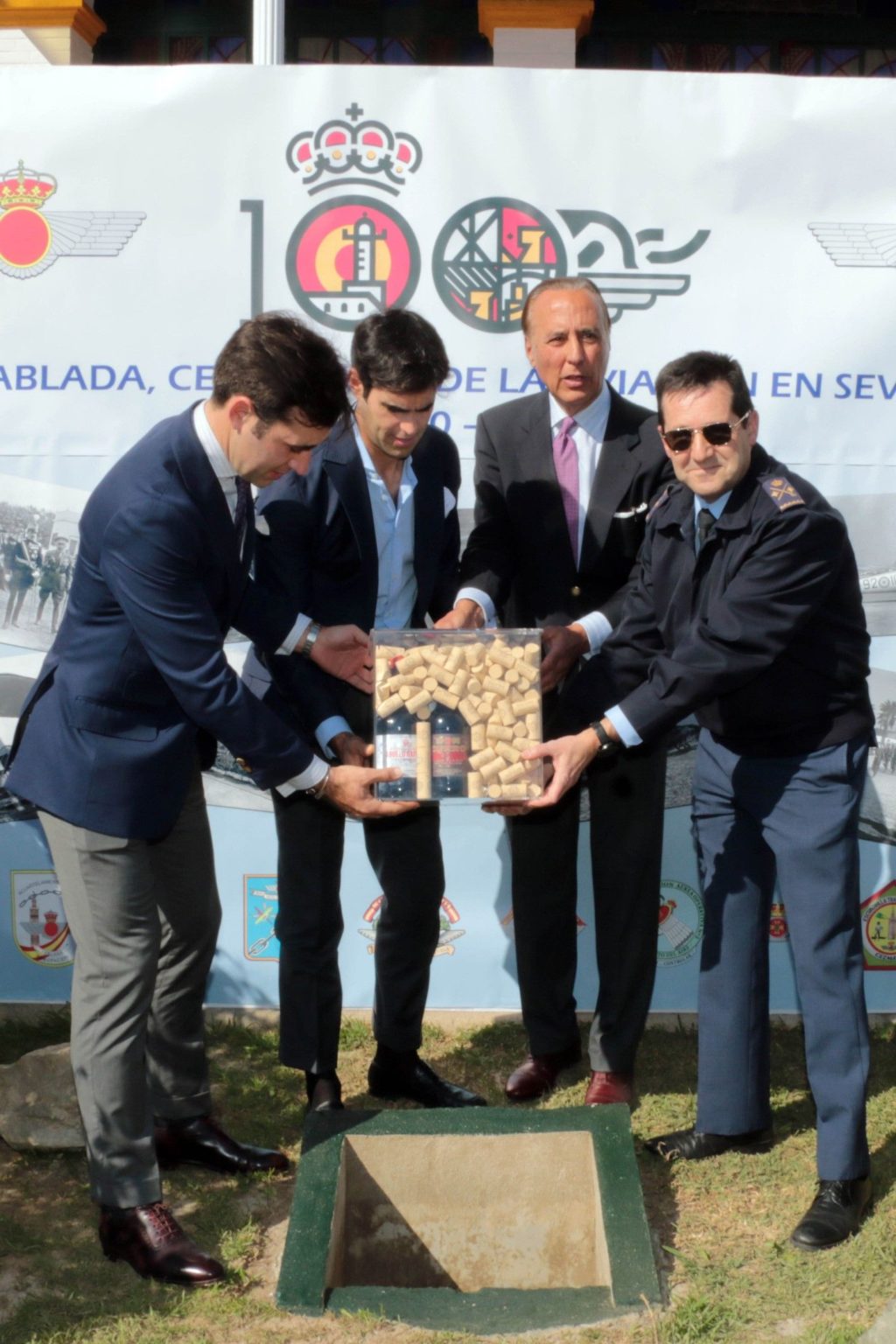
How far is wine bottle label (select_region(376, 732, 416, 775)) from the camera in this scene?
131 inches

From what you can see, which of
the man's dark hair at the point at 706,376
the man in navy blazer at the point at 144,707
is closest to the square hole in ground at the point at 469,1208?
the man in navy blazer at the point at 144,707

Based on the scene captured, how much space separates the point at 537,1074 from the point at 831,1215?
1.03 metres

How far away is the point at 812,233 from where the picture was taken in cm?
416

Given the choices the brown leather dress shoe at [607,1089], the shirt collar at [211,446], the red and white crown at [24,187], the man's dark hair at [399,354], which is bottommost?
the brown leather dress shoe at [607,1089]

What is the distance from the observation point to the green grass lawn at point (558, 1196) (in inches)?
117

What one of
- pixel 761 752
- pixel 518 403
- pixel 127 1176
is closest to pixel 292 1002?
pixel 127 1176

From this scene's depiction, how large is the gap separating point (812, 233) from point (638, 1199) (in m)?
2.68

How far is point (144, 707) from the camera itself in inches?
123

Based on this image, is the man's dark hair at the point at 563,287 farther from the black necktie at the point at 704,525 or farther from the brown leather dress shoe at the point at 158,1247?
the brown leather dress shoe at the point at 158,1247

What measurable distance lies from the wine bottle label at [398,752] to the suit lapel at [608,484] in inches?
33.1

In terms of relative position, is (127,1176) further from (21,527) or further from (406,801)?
(21,527)

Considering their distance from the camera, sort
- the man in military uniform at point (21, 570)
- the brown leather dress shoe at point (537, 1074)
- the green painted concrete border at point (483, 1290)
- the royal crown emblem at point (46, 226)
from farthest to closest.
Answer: the man in military uniform at point (21, 570) → the royal crown emblem at point (46, 226) → the brown leather dress shoe at point (537, 1074) → the green painted concrete border at point (483, 1290)

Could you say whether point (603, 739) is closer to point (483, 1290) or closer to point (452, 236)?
point (483, 1290)

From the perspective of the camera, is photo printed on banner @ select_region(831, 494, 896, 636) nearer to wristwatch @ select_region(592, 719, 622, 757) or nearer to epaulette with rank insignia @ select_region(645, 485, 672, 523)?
epaulette with rank insignia @ select_region(645, 485, 672, 523)
